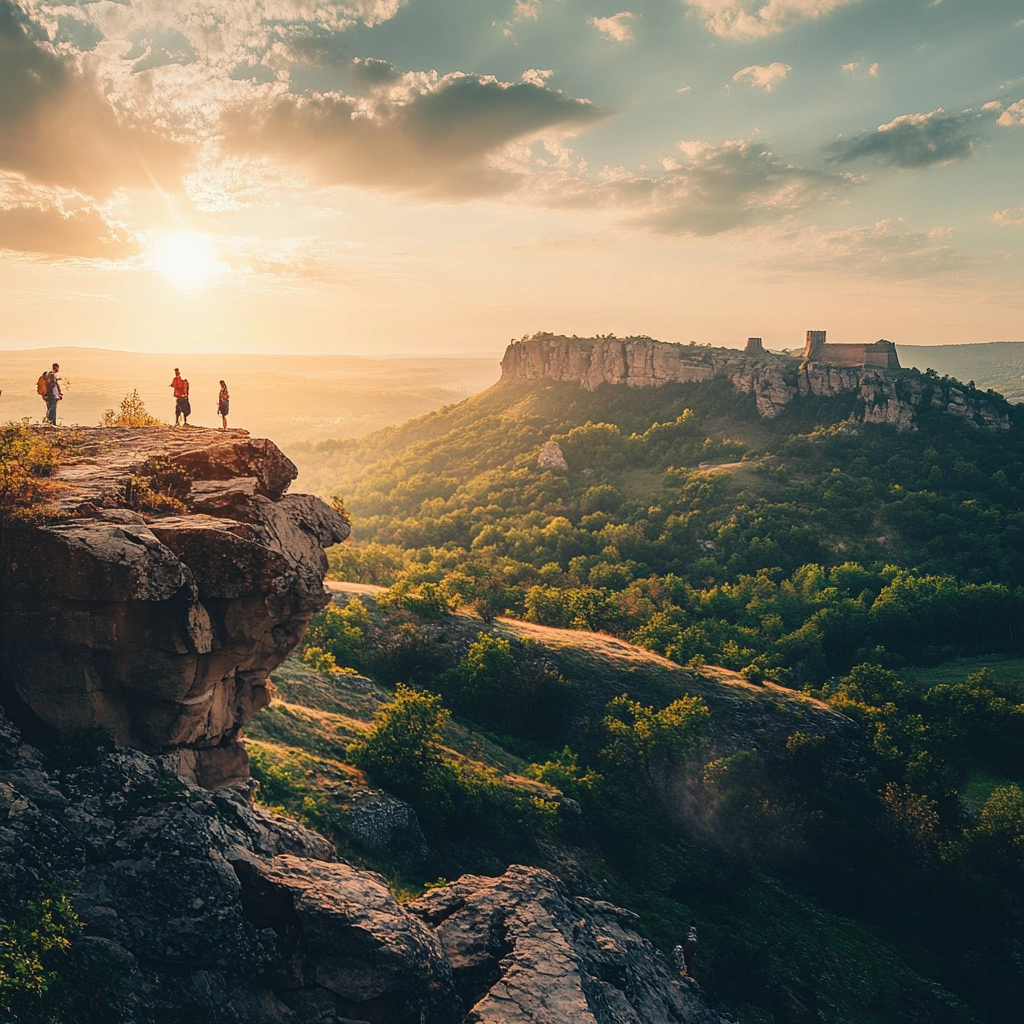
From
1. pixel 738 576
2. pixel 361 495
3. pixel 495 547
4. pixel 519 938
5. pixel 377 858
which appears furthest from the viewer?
pixel 361 495

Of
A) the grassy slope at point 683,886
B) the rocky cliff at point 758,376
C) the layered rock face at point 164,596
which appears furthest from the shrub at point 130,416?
the rocky cliff at point 758,376

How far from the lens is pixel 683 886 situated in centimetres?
3675

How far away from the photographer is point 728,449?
377 feet

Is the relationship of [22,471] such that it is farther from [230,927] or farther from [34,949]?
[230,927]

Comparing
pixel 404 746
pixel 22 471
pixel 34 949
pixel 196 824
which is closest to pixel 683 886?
pixel 404 746

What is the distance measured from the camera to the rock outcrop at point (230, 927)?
13.1 m

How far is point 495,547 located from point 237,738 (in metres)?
70.5

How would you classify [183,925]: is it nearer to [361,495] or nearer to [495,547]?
[495,547]

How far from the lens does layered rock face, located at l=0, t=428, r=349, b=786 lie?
15.3 m

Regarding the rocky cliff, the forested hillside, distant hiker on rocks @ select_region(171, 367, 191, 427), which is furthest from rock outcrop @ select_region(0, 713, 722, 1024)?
the rocky cliff

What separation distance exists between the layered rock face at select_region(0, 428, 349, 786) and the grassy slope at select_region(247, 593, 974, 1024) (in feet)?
32.7

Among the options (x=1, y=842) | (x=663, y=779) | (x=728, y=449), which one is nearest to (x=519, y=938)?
(x=1, y=842)

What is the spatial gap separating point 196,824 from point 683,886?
2946 cm

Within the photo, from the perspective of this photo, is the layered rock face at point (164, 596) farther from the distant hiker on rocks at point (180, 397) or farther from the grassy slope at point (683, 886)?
the grassy slope at point (683, 886)
